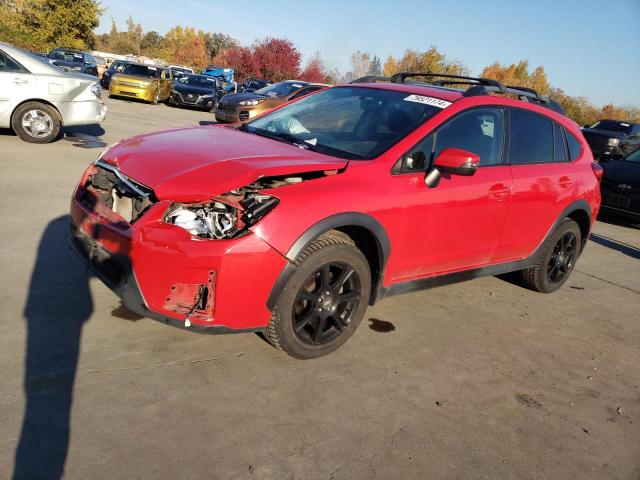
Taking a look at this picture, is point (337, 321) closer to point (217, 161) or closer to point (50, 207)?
point (217, 161)

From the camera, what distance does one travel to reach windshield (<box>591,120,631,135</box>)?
18984 mm

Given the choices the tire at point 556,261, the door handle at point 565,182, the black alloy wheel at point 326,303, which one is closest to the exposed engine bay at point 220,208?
the black alloy wheel at point 326,303

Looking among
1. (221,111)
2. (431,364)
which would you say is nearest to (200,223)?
(431,364)

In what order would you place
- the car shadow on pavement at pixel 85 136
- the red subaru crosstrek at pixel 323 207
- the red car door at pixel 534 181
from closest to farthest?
the red subaru crosstrek at pixel 323 207 → the red car door at pixel 534 181 → the car shadow on pavement at pixel 85 136

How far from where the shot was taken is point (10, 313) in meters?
3.43

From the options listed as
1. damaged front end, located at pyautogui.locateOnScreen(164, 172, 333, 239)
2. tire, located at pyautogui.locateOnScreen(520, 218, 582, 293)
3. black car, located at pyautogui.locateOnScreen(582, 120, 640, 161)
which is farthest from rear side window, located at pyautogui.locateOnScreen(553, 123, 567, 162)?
black car, located at pyautogui.locateOnScreen(582, 120, 640, 161)

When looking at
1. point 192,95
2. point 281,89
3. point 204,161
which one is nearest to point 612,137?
point 281,89

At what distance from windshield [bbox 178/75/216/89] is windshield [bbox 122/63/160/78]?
1.24 m

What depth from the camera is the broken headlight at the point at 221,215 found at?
2.89m

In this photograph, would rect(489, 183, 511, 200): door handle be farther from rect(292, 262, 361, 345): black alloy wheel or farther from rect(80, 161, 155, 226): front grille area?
rect(80, 161, 155, 226): front grille area

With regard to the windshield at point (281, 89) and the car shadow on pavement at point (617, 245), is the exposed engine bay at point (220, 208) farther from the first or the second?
the windshield at point (281, 89)

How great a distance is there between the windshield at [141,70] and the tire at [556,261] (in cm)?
1883

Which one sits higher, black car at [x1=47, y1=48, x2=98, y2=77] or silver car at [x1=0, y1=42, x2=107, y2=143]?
black car at [x1=47, y1=48, x2=98, y2=77]

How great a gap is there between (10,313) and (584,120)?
45.3 m
